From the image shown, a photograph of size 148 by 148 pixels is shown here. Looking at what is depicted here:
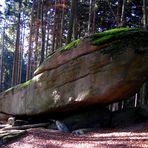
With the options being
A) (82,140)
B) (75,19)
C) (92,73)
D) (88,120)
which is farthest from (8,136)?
(75,19)

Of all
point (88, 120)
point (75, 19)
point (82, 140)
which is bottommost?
point (82, 140)

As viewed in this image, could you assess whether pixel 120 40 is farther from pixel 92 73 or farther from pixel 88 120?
pixel 88 120

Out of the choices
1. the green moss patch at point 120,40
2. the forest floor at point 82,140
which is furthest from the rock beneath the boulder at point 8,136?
the green moss patch at point 120,40

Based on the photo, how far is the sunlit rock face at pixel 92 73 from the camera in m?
13.6

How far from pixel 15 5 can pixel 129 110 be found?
2825 centimetres

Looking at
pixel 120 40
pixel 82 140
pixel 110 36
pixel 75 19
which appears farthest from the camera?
pixel 75 19

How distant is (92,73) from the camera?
14.1 metres

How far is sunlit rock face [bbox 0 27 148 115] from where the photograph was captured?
44.7 feet

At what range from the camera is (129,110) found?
619 inches

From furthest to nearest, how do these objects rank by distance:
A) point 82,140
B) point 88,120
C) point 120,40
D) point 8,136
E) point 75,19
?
point 75,19 < point 88,120 < point 120,40 < point 8,136 < point 82,140

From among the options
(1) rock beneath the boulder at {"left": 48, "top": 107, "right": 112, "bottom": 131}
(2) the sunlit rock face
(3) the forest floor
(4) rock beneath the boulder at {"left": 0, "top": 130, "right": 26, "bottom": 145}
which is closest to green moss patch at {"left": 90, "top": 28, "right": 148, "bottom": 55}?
(2) the sunlit rock face

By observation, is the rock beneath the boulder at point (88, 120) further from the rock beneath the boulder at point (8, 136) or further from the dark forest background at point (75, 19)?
the dark forest background at point (75, 19)

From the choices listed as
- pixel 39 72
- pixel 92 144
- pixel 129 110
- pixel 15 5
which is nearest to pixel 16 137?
pixel 92 144

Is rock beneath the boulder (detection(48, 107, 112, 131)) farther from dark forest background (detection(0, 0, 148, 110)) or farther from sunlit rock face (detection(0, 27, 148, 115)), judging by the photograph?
dark forest background (detection(0, 0, 148, 110))
